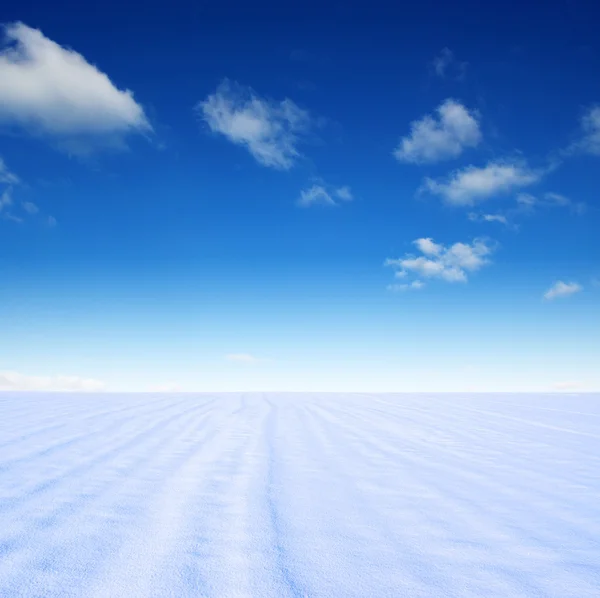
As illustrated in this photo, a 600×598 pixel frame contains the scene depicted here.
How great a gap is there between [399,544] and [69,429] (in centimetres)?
580

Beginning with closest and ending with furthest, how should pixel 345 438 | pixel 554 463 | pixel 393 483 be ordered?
pixel 393 483 < pixel 554 463 < pixel 345 438

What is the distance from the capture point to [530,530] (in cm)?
265

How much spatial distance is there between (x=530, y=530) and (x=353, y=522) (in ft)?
3.69

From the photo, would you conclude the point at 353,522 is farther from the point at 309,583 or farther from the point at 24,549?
the point at 24,549

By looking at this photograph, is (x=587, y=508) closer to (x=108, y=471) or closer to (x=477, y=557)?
(x=477, y=557)

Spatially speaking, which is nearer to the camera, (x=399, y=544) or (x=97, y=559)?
(x=97, y=559)

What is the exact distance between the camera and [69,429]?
6406mm

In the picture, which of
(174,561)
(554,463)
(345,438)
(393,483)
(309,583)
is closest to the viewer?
(309,583)

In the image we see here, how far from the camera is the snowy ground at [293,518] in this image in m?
1.93

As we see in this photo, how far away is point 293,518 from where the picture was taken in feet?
8.95

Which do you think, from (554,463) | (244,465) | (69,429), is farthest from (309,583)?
(69,429)

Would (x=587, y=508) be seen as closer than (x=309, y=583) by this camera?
No

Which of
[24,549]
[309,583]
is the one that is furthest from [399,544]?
[24,549]

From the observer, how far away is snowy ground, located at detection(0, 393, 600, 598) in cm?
193
